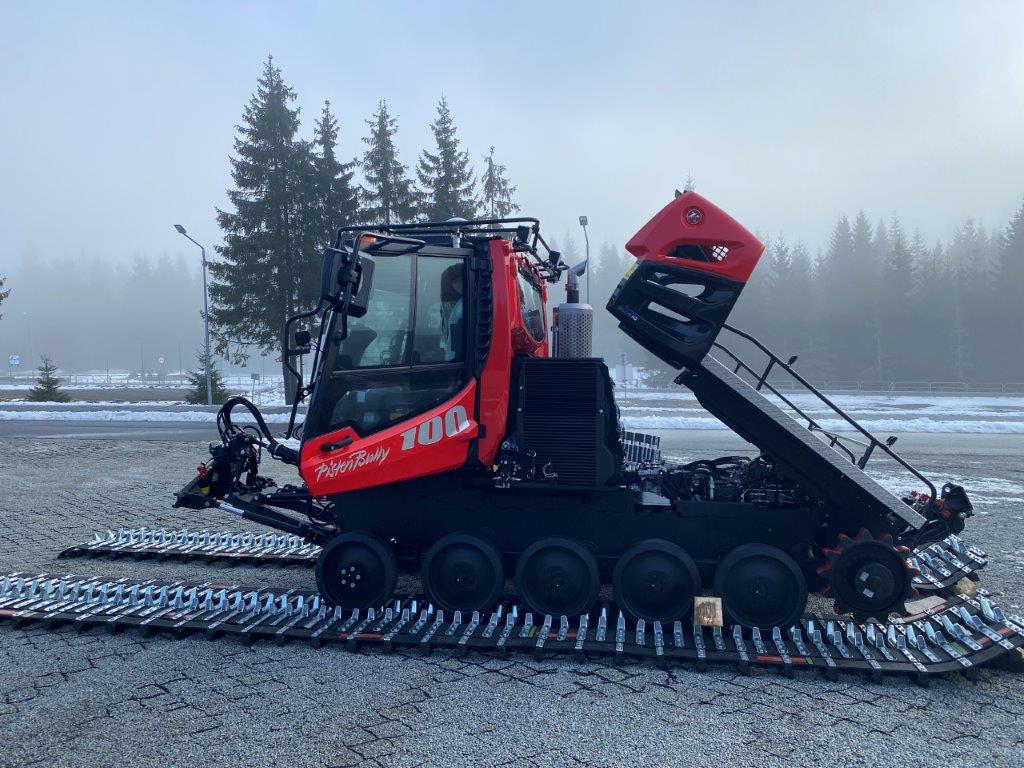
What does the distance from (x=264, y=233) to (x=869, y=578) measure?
2706cm

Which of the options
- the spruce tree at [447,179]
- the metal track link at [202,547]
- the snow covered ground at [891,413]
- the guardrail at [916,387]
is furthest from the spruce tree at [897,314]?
the metal track link at [202,547]

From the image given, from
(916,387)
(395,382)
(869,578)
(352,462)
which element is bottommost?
(869,578)

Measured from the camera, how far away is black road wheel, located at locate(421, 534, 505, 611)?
545 centimetres

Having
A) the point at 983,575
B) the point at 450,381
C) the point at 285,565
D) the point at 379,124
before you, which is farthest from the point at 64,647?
the point at 379,124

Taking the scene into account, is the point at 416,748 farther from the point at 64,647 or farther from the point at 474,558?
the point at 64,647

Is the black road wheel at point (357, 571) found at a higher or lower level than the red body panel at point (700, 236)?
lower

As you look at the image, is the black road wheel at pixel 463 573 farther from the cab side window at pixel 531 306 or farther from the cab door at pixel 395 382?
the cab side window at pixel 531 306

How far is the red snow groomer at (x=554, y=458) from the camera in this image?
5.31 m

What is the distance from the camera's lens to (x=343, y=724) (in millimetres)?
4008

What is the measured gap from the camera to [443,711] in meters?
4.18

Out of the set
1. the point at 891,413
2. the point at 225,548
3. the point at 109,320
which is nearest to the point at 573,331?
the point at 225,548

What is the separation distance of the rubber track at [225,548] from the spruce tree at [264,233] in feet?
67.0

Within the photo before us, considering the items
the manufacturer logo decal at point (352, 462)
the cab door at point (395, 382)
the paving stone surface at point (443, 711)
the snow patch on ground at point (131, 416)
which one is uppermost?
the cab door at point (395, 382)

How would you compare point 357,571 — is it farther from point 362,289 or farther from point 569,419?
point 362,289
